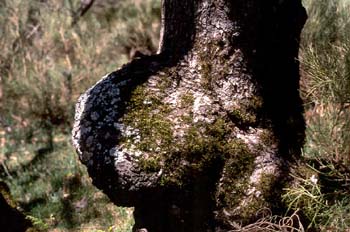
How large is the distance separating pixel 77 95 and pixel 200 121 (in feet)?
15.6

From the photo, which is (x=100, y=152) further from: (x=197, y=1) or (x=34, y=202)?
(x=34, y=202)

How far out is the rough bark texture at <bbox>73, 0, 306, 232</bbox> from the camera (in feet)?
9.32

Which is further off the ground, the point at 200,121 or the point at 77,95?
the point at 200,121

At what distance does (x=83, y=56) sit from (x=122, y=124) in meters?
4.82

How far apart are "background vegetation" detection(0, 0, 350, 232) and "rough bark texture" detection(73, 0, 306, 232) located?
0.23 meters

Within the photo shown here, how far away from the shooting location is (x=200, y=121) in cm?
A: 290

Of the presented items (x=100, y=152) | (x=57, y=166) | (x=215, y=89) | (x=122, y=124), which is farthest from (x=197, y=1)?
(x=57, y=166)

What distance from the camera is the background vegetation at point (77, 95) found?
3.16 m

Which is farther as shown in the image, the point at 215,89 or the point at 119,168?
the point at 215,89

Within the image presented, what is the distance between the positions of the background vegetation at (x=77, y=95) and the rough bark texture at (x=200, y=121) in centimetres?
23

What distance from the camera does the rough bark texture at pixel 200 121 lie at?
2.84 m

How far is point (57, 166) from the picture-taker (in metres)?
5.77

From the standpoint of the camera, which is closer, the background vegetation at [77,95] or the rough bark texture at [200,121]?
the rough bark texture at [200,121]

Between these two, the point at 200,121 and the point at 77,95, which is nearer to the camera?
the point at 200,121
